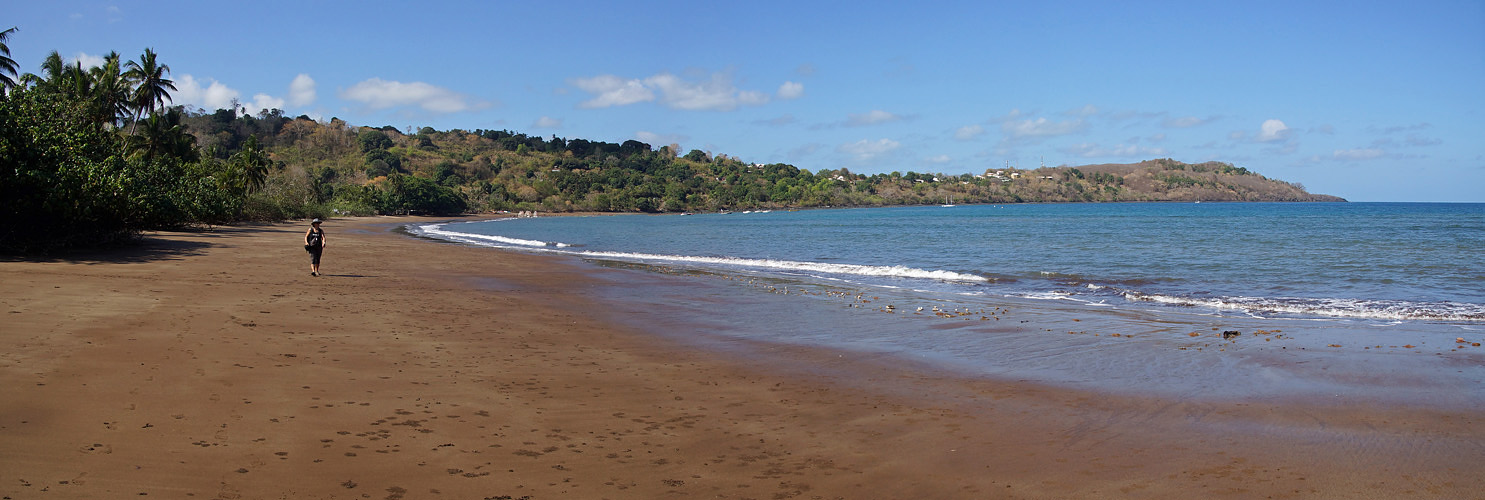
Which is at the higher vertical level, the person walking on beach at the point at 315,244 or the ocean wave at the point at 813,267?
the person walking on beach at the point at 315,244

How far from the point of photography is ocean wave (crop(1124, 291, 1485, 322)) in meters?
13.6

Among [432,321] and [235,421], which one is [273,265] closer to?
[432,321]

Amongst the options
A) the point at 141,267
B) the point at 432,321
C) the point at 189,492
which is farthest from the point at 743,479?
the point at 141,267

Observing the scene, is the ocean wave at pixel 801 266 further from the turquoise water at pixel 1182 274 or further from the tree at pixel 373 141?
the tree at pixel 373 141

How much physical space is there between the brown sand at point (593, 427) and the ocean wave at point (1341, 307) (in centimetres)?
827

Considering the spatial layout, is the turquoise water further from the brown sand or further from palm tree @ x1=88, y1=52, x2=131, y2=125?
palm tree @ x1=88, y1=52, x2=131, y2=125

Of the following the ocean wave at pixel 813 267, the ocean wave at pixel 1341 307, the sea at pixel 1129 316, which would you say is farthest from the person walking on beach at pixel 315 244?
the ocean wave at pixel 1341 307

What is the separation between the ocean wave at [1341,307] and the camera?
13625 millimetres

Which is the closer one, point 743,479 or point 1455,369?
point 743,479

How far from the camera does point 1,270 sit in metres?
13.9

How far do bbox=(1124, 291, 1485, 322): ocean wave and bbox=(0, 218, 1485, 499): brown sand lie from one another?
8269mm

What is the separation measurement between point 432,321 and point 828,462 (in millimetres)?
7846

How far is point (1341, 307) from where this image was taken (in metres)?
14.7

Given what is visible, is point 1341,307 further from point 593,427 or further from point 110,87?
point 110,87
